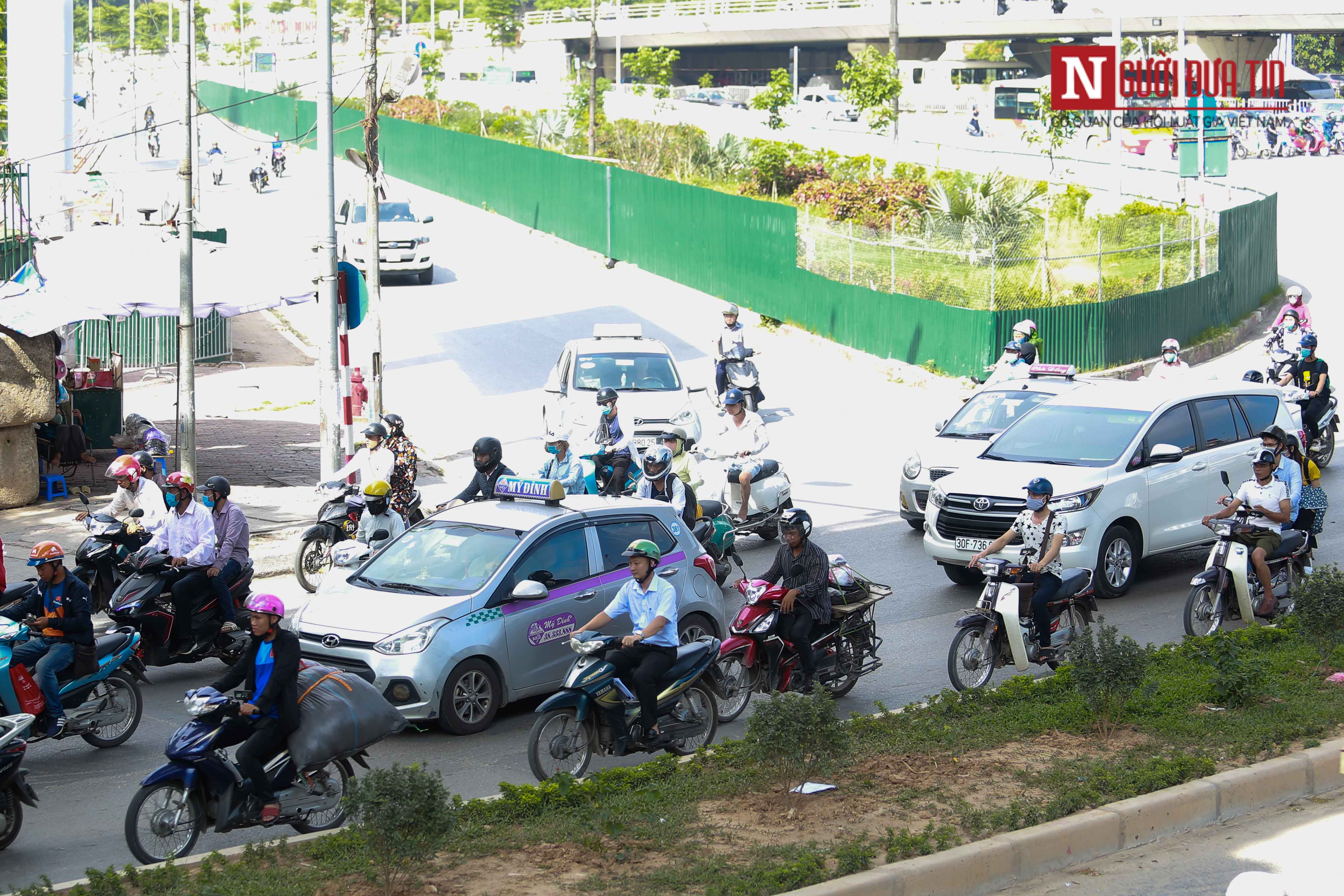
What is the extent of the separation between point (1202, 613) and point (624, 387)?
9.98m

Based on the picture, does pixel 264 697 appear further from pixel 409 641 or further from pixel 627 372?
pixel 627 372

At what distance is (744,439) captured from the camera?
15.9m

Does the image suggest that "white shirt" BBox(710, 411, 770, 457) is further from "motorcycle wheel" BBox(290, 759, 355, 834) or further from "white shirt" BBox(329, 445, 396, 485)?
"motorcycle wheel" BBox(290, 759, 355, 834)

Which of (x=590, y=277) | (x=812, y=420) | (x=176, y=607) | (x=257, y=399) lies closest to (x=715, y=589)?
(x=176, y=607)

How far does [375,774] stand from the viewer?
261 inches

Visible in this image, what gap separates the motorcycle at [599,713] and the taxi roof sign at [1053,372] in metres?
9.41

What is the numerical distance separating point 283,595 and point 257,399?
460 inches

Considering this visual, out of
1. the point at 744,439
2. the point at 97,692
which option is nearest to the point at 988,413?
the point at 744,439

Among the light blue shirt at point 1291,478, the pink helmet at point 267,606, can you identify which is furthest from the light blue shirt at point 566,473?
the pink helmet at point 267,606

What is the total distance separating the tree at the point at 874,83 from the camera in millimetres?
44344

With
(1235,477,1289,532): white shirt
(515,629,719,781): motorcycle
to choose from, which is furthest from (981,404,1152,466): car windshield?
(515,629,719,781): motorcycle

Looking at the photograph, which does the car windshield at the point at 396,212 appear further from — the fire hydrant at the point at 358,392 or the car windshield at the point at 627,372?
the car windshield at the point at 627,372

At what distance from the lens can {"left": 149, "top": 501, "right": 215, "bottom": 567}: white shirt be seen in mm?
11211

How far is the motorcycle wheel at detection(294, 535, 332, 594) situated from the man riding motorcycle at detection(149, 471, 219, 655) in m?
2.73
